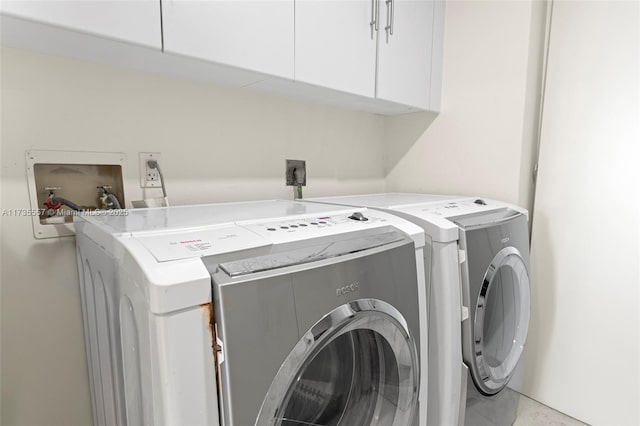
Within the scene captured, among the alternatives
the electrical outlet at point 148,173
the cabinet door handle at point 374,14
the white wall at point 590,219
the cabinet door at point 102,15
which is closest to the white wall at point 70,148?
the electrical outlet at point 148,173

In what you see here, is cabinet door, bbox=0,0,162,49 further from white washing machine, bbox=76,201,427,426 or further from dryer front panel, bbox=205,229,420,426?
dryer front panel, bbox=205,229,420,426

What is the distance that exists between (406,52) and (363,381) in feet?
4.40

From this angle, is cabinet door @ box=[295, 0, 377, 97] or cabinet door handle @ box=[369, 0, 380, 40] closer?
cabinet door @ box=[295, 0, 377, 97]

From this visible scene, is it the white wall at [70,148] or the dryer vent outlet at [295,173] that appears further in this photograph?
the dryer vent outlet at [295,173]

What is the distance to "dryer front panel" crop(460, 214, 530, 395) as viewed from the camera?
1103mm

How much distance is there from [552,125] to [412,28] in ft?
2.50

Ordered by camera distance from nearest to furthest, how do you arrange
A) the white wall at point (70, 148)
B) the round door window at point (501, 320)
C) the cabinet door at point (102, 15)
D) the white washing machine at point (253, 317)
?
1. the white washing machine at point (253, 317)
2. the cabinet door at point (102, 15)
3. the white wall at point (70, 148)
4. the round door window at point (501, 320)

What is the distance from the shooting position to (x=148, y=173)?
1.25 metres

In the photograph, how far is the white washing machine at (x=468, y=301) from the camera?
1.05 m

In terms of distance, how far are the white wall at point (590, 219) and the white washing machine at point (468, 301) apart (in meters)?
0.38

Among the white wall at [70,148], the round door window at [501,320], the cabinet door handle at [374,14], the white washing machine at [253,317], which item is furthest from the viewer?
the cabinet door handle at [374,14]

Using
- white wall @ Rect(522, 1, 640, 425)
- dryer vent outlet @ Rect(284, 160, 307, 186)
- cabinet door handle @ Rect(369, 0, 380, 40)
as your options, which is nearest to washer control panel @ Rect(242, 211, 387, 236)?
dryer vent outlet @ Rect(284, 160, 307, 186)

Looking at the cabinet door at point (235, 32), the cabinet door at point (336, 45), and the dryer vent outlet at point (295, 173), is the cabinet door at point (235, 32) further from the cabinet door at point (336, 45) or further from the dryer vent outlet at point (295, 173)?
the dryer vent outlet at point (295, 173)

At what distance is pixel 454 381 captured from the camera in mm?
1084
